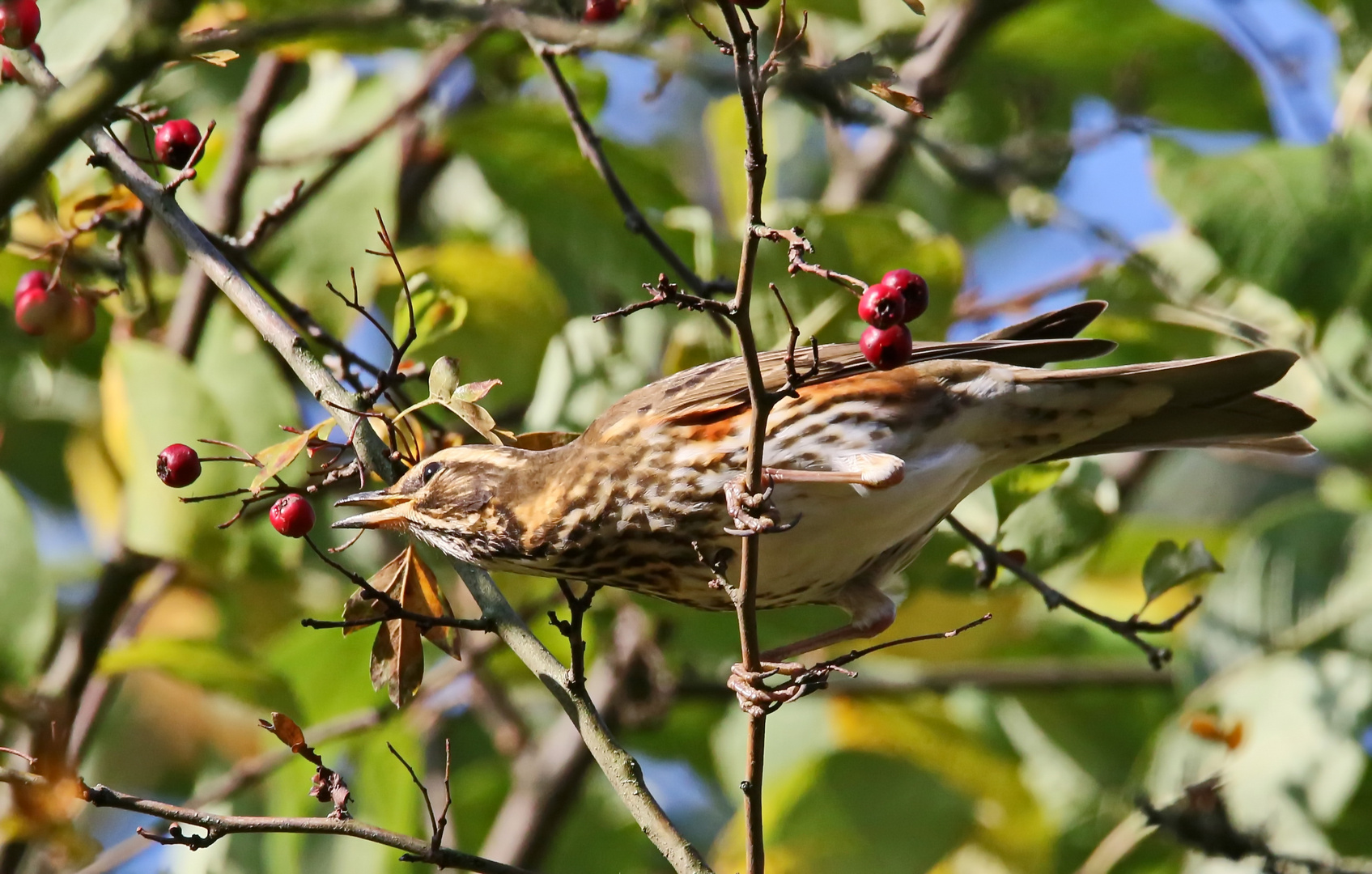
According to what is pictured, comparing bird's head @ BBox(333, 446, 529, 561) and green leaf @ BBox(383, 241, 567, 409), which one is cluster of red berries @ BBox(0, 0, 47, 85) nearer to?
bird's head @ BBox(333, 446, 529, 561)

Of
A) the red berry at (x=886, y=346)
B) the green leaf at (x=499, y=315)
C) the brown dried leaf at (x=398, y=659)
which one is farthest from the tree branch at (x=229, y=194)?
the red berry at (x=886, y=346)

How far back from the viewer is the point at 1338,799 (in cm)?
532

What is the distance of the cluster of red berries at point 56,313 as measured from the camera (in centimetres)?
383

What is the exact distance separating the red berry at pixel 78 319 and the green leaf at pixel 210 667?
4.26 feet

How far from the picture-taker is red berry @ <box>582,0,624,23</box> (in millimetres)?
3559

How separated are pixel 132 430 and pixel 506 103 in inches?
68.8

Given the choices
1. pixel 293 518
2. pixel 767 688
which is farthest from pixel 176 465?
pixel 767 688

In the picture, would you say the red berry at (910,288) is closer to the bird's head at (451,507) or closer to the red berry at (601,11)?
the red berry at (601,11)

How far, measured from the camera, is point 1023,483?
4352mm

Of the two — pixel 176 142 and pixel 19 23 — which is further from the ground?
pixel 19 23

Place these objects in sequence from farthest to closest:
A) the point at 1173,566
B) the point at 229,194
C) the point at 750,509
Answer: the point at 229,194
the point at 1173,566
the point at 750,509

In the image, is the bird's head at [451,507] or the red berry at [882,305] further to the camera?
the bird's head at [451,507]

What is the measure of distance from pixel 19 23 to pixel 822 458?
2095 mm

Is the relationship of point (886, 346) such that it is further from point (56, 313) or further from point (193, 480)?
point (56, 313)
